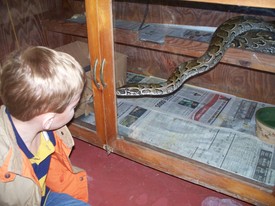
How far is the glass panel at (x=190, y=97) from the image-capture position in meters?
1.12

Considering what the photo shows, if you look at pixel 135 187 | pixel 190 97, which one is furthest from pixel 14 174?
pixel 190 97

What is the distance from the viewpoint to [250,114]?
1431 mm

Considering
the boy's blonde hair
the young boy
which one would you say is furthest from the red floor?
the boy's blonde hair

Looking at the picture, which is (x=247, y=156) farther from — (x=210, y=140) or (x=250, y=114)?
(x=250, y=114)

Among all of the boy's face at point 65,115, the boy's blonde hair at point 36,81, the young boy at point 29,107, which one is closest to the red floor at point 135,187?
the young boy at point 29,107

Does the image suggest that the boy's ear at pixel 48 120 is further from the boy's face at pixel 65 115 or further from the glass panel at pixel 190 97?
the glass panel at pixel 190 97

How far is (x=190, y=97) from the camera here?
1565 millimetres

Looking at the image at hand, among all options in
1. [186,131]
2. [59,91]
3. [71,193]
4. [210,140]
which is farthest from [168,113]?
[59,91]

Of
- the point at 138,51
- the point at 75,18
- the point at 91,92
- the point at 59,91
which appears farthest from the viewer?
the point at 138,51

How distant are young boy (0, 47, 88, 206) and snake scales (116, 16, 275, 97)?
16.7 inches

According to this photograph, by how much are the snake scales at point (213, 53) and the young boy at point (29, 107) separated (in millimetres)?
423

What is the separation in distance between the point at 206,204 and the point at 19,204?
81 cm

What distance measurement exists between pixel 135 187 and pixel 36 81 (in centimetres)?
81

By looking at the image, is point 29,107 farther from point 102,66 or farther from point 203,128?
point 203,128
